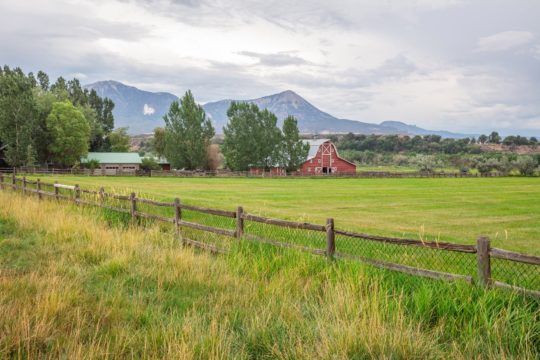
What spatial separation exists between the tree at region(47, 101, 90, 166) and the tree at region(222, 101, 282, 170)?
24.4 m

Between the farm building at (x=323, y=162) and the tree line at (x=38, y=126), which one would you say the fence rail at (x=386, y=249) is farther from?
→ the farm building at (x=323, y=162)

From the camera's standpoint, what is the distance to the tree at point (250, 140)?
80312 mm

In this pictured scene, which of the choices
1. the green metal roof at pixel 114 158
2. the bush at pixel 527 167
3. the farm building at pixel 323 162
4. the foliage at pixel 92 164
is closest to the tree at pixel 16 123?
the foliage at pixel 92 164

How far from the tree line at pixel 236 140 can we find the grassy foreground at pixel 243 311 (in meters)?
71.3

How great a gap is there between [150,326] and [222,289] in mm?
1868

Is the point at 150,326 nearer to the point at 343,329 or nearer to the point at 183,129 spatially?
the point at 343,329

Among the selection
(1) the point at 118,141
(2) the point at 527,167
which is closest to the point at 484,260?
(2) the point at 527,167

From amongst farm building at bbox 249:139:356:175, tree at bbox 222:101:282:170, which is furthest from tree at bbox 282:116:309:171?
farm building at bbox 249:139:356:175

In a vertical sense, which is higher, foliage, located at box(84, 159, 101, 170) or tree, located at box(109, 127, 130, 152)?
tree, located at box(109, 127, 130, 152)

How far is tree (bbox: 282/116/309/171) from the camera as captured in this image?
8150 centimetres

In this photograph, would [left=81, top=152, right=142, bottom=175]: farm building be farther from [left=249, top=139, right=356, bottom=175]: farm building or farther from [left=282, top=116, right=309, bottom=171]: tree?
[left=249, top=139, right=356, bottom=175]: farm building

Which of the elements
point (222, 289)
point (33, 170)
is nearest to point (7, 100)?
point (33, 170)

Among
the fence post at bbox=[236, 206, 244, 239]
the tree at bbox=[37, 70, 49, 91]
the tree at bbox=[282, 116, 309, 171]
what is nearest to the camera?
the fence post at bbox=[236, 206, 244, 239]

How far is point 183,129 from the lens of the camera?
8019 cm
